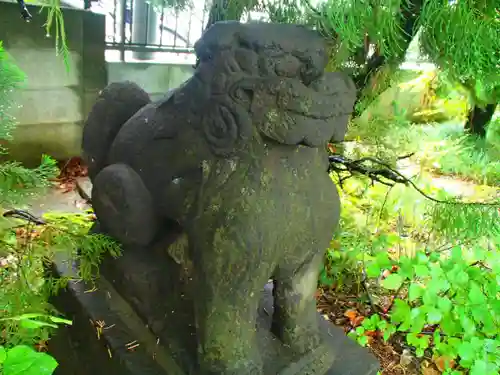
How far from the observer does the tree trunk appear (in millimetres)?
1170

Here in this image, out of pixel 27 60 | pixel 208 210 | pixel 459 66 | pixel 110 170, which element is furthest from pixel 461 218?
pixel 27 60

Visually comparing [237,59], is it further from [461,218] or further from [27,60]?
[27,60]

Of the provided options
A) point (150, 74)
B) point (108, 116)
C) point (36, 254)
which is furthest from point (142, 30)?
point (36, 254)

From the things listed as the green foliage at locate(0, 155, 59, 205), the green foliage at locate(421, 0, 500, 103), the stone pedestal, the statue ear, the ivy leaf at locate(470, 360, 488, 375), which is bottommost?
the ivy leaf at locate(470, 360, 488, 375)

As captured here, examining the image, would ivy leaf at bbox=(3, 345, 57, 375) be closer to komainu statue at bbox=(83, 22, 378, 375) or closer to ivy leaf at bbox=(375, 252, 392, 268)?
komainu statue at bbox=(83, 22, 378, 375)

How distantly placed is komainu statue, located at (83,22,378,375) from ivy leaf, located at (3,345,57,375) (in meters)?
0.29

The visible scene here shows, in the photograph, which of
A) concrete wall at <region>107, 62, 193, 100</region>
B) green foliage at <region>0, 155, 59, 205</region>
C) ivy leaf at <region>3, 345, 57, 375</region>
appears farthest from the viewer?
concrete wall at <region>107, 62, 193, 100</region>

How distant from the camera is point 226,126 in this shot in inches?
26.8

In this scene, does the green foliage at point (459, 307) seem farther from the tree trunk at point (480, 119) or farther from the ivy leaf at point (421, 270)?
the tree trunk at point (480, 119)

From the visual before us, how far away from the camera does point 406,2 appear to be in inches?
32.7

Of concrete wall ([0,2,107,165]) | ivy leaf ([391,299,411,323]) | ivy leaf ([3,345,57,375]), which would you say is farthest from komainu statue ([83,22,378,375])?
concrete wall ([0,2,107,165])

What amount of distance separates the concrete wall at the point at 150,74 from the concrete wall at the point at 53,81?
65 millimetres

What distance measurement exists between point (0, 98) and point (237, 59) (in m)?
0.38

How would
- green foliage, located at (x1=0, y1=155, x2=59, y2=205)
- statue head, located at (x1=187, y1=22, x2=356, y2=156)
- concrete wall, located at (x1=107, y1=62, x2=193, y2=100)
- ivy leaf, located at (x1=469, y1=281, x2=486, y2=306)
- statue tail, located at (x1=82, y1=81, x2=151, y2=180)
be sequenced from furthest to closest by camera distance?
concrete wall, located at (x1=107, y1=62, x2=193, y2=100), ivy leaf, located at (x1=469, y1=281, x2=486, y2=306), statue tail, located at (x1=82, y1=81, x2=151, y2=180), green foliage, located at (x1=0, y1=155, x2=59, y2=205), statue head, located at (x1=187, y1=22, x2=356, y2=156)
